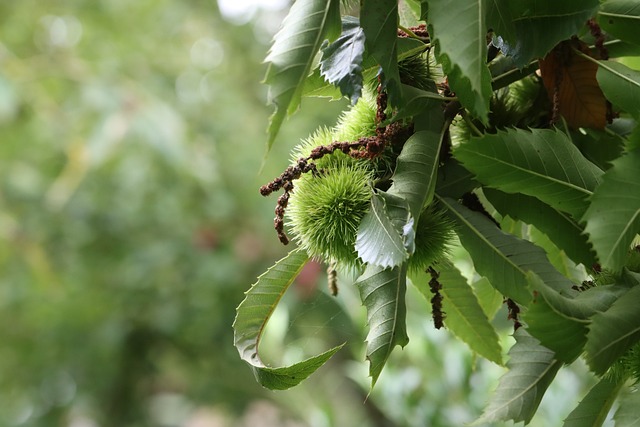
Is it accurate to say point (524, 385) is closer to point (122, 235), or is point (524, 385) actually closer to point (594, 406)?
point (594, 406)

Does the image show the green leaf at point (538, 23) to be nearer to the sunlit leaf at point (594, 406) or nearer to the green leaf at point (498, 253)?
the green leaf at point (498, 253)

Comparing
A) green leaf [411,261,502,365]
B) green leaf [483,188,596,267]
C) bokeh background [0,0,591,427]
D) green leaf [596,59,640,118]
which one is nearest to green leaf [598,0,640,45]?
green leaf [596,59,640,118]

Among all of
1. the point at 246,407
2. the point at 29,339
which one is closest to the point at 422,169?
the point at 29,339

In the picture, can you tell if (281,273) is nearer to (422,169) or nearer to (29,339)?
(422,169)

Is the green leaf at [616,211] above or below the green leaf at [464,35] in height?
below

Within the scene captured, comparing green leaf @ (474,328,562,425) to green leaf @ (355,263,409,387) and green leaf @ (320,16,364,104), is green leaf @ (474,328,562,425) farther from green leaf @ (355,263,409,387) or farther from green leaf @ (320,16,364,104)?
green leaf @ (320,16,364,104)

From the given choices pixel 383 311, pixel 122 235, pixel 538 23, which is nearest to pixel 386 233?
pixel 383 311

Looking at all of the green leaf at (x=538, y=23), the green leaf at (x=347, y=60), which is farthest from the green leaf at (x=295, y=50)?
the green leaf at (x=538, y=23)
